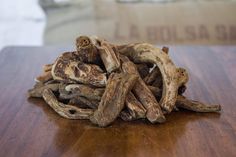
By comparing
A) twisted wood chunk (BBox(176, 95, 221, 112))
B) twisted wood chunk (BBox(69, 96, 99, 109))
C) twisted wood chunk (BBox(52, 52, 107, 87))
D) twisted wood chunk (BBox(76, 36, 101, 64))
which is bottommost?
twisted wood chunk (BBox(176, 95, 221, 112))

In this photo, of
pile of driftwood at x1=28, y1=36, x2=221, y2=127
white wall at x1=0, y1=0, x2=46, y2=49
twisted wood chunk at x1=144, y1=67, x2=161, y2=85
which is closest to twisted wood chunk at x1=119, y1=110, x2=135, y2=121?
pile of driftwood at x1=28, y1=36, x2=221, y2=127

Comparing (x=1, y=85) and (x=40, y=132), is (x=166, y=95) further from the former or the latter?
(x=1, y=85)

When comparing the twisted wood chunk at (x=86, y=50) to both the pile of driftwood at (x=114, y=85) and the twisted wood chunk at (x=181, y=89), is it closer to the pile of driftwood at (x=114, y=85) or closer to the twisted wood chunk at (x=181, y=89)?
the pile of driftwood at (x=114, y=85)

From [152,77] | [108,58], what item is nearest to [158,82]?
[152,77]

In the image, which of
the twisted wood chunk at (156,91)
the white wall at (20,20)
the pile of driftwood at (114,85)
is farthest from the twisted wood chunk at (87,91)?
the white wall at (20,20)

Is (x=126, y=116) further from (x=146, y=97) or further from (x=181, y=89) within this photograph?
(x=181, y=89)

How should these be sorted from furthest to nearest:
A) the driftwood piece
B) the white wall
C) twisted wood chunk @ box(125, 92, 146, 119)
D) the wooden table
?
the white wall → the driftwood piece → twisted wood chunk @ box(125, 92, 146, 119) → the wooden table

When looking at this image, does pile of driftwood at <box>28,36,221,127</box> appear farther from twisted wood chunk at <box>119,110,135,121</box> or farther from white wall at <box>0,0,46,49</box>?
white wall at <box>0,0,46,49</box>

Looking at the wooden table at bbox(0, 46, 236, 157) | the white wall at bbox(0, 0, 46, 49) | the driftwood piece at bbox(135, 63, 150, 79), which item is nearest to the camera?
the wooden table at bbox(0, 46, 236, 157)
